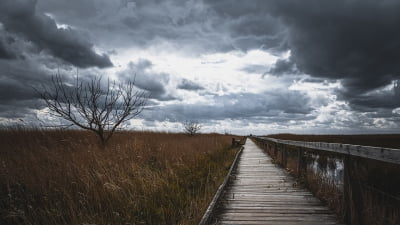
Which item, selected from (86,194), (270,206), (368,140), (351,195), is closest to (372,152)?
(351,195)

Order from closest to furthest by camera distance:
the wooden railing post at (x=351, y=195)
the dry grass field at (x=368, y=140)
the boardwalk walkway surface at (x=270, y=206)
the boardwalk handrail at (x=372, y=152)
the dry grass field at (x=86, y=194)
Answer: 1. the boardwalk handrail at (x=372, y=152)
2. the wooden railing post at (x=351, y=195)
3. the boardwalk walkway surface at (x=270, y=206)
4. the dry grass field at (x=86, y=194)
5. the dry grass field at (x=368, y=140)

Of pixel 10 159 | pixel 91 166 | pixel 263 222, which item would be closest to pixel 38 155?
pixel 10 159

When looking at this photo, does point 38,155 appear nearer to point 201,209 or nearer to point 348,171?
point 201,209

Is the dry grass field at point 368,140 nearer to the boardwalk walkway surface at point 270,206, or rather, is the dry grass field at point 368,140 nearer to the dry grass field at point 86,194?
the boardwalk walkway surface at point 270,206

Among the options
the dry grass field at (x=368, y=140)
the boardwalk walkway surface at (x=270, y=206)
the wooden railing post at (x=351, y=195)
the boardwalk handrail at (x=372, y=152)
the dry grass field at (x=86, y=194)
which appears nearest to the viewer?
the boardwalk handrail at (x=372, y=152)

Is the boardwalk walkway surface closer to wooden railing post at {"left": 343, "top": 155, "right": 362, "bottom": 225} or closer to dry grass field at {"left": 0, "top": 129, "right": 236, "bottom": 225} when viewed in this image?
wooden railing post at {"left": 343, "top": 155, "right": 362, "bottom": 225}

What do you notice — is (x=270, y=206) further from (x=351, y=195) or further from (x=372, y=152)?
(x=372, y=152)

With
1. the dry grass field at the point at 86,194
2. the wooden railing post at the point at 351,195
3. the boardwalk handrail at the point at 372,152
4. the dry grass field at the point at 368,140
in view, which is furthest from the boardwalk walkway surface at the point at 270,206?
the dry grass field at the point at 368,140

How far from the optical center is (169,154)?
8711 mm

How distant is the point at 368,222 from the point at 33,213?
5.01 meters

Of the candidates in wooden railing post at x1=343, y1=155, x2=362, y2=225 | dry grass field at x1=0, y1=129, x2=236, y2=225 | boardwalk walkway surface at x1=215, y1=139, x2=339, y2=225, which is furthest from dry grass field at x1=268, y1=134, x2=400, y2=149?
dry grass field at x1=0, y1=129, x2=236, y2=225

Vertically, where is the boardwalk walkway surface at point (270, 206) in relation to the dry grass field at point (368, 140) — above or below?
below

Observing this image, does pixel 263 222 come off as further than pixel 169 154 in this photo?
No

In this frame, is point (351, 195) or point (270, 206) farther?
point (270, 206)
